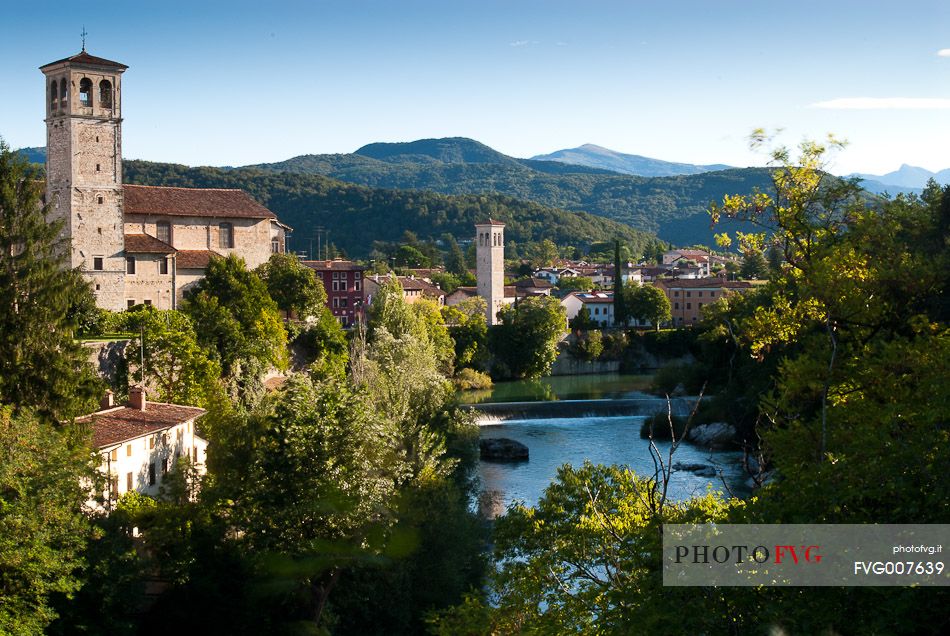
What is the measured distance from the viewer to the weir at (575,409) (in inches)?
1777

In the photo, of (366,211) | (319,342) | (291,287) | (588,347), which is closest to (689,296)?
(588,347)

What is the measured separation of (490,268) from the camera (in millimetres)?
73188

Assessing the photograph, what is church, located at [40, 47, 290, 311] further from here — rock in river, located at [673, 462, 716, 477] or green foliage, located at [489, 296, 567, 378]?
green foliage, located at [489, 296, 567, 378]

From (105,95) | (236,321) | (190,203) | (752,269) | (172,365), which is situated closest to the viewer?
(172,365)

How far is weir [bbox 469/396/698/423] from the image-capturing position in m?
45.1

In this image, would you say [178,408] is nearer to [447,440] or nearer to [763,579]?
[447,440]

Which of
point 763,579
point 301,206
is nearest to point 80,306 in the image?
point 763,579

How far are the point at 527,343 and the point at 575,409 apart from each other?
54.2ft

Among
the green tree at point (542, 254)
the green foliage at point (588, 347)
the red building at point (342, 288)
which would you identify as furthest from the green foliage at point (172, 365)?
the green tree at point (542, 254)

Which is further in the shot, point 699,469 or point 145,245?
point 145,245

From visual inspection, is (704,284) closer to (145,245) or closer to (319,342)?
(319,342)

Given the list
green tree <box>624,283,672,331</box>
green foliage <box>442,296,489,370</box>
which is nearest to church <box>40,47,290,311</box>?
green foliage <box>442,296,489,370</box>

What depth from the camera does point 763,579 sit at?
946cm

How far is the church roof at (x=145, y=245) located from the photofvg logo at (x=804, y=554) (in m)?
32.3
